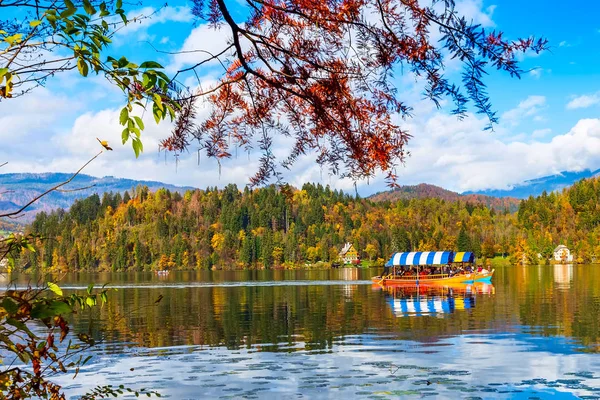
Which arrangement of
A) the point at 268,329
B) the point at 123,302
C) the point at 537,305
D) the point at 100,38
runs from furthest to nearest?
the point at 123,302 < the point at 537,305 < the point at 268,329 < the point at 100,38

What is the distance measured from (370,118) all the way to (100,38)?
119 inches

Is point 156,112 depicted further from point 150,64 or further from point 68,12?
point 68,12

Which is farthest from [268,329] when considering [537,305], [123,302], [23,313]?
[23,313]

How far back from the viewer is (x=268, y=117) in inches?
314

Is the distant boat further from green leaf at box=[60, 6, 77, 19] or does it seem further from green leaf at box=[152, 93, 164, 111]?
green leaf at box=[60, 6, 77, 19]

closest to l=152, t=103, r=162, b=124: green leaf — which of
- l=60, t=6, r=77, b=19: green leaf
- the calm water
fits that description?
l=60, t=6, r=77, b=19: green leaf

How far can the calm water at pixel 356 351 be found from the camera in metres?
22.5

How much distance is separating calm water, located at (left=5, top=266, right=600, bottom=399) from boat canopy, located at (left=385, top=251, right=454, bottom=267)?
32529mm

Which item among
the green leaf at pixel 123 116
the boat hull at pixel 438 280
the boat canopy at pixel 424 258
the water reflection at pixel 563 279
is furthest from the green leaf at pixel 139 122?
the boat hull at pixel 438 280

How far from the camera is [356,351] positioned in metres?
30.9

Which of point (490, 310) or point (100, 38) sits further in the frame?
point (490, 310)

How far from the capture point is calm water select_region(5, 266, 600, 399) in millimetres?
22469

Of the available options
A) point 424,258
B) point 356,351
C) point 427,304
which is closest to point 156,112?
point 356,351

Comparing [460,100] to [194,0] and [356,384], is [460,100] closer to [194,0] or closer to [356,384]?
[194,0]
